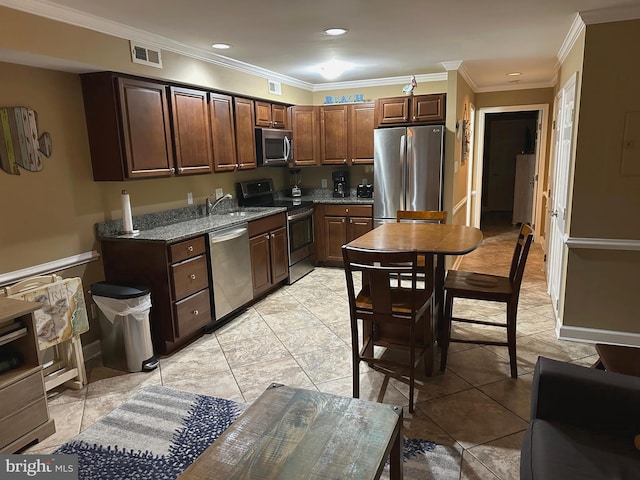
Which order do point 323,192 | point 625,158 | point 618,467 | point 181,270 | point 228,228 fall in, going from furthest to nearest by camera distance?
point 323,192
point 228,228
point 181,270
point 625,158
point 618,467

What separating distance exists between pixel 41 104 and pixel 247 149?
2.05 m

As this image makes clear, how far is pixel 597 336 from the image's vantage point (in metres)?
3.42

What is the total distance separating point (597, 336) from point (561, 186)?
1.43 metres

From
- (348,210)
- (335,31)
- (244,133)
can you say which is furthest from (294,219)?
(335,31)

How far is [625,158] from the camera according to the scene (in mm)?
3146

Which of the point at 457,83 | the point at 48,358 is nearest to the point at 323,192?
the point at 457,83

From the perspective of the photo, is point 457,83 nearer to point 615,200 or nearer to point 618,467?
point 615,200

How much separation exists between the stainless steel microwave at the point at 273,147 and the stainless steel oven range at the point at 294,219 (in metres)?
0.37

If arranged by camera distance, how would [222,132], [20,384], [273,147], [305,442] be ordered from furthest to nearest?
[273,147] → [222,132] → [20,384] → [305,442]

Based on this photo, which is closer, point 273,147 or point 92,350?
point 92,350

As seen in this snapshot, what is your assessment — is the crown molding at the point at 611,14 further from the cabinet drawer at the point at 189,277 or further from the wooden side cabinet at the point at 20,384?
the wooden side cabinet at the point at 20,384

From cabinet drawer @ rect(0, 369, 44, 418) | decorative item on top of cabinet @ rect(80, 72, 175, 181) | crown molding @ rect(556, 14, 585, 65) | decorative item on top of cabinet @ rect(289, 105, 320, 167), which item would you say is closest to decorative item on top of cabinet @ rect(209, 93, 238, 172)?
decorative item on top of cabinet @ rect(80, 72, 175, 181)

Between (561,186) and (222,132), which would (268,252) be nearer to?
(222,132)

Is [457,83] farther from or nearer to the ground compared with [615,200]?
farther from the ground
